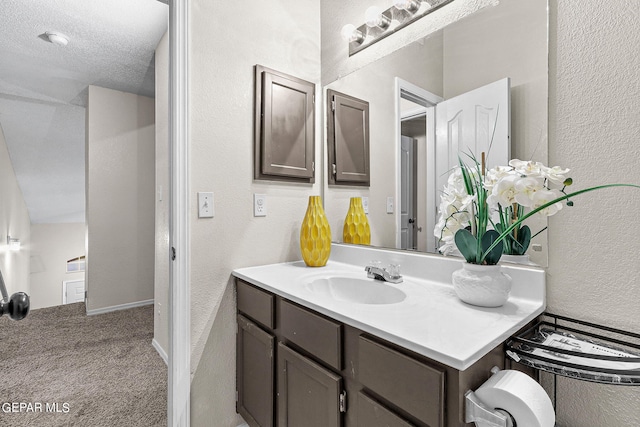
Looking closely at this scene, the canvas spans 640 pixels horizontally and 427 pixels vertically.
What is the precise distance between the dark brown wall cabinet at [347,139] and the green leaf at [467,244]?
0.74 meters

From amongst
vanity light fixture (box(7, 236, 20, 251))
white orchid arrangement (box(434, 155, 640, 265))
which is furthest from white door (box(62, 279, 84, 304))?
white orchid arrangement (box(434, 155, 640, 265))

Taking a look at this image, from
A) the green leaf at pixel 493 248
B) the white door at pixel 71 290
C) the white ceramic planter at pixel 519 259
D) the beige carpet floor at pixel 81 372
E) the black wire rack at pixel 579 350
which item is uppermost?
the green leaf at pixel 493 248

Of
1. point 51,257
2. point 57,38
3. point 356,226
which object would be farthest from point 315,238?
point 51,257

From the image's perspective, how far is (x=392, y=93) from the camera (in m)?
1.51

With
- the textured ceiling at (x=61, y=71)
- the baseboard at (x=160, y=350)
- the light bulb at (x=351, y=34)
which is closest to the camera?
the light bulb at (x=351, y=34)

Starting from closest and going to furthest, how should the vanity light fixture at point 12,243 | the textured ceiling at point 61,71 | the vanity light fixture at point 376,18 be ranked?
the vanity light fixture at point 376,18 < the textured ceiling at point 61,71 < the vanity light fixture at point 12,243

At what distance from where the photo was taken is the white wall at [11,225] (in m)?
3.15

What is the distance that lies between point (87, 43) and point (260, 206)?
2.13m

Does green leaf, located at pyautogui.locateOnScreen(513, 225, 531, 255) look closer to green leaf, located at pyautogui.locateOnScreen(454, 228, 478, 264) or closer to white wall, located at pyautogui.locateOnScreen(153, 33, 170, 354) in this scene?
green leaf, located at pyautogui.locateOnScreen(454, 228, 478, 264)

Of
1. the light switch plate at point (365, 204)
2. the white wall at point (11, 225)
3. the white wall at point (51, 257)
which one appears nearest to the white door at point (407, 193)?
the light switch plate at point (365, 204)

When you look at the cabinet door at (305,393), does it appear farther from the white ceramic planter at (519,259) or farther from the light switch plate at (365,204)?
the light switch plate at (365,204)

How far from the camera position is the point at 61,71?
283 cm

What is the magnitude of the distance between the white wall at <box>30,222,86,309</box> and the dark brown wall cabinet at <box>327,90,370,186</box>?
5.72m

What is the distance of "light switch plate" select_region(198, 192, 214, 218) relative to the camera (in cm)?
143
